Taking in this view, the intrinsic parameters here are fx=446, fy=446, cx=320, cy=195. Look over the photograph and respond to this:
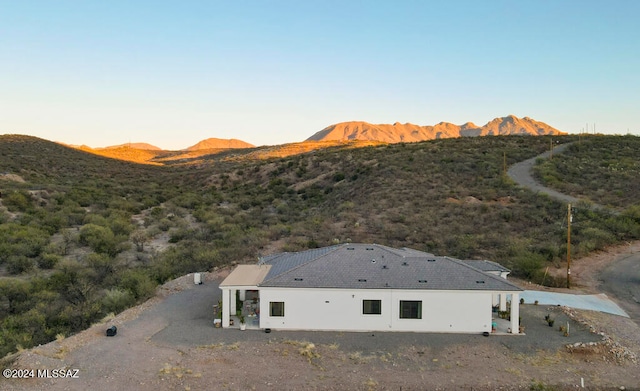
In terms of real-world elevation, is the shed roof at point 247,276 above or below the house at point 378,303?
above

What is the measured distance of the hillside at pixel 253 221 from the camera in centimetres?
2216

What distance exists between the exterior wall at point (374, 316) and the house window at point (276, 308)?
14 cm

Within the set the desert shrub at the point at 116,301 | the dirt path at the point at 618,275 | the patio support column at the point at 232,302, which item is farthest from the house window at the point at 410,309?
the desert shrub at the point at 116,301

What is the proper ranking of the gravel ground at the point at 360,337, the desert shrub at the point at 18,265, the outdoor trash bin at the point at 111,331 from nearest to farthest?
the gravel ground at the point at 360,337, the outdoor trash bin at the point at 111,331, the desert shrub at the point at 18,265

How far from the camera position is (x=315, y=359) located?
1469cm

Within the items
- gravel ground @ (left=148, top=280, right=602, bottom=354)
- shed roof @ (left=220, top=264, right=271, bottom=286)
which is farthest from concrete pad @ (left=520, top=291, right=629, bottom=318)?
shed roof @ (left=220, top=264, right=271, bottom=286)

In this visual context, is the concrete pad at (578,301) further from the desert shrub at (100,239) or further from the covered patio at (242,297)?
the desert shrub at (100,239)

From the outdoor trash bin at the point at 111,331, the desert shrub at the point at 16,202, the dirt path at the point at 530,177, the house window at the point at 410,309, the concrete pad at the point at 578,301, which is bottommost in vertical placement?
the concrete pad at the point at 578,301

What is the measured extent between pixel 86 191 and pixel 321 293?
43862mm

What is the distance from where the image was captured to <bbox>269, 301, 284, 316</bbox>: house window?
1756 centimetres

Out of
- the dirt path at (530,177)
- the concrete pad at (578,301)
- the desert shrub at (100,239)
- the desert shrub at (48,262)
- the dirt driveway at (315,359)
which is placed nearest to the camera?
the dirt driveway at (315,359)

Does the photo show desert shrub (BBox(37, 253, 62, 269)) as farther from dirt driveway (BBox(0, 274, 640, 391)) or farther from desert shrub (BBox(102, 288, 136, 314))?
dirt driveway (BBox(0, 274, 640, 391))

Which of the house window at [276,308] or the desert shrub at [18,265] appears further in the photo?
the desert shrub at [18,265]

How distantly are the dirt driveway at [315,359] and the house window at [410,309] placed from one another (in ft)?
2.38
